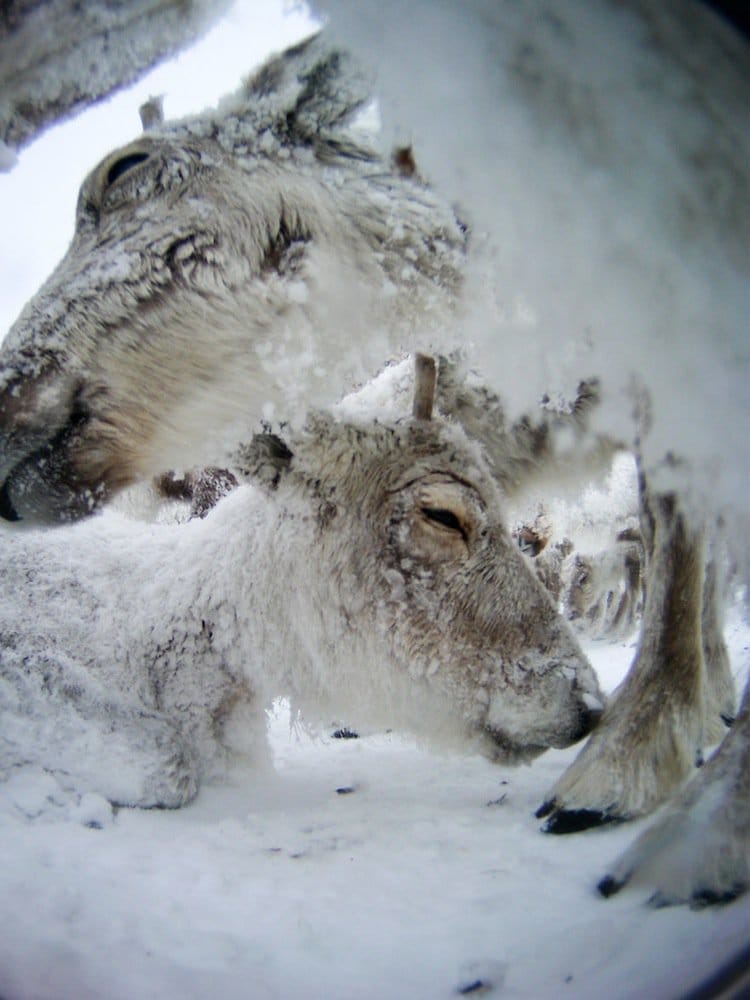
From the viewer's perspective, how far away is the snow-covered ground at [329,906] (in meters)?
1.13

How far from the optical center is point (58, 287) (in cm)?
232

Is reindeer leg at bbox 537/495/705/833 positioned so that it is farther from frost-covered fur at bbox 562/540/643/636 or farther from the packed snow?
frost-covered fur at bbox 562/540/643/636

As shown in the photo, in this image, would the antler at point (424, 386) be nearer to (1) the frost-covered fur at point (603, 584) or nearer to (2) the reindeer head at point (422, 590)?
(2) the reindeer head at point (422, 590)

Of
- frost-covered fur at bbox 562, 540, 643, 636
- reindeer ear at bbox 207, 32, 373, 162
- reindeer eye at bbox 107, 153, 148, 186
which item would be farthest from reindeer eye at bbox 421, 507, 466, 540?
frost-covered fur at bbox 562, 540, 643, 636

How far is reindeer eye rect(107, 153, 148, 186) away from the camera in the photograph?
7.88 ft

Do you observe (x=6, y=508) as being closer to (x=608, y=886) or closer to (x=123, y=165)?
(x=123, y=165)

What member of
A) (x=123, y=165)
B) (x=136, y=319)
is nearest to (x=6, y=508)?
(x=136, y=319)

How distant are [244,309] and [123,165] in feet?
2.40

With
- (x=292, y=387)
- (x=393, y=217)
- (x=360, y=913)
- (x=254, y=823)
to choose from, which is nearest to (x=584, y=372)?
(x=393, y=217)

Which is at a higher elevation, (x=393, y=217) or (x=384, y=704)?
(x=393, y=217)

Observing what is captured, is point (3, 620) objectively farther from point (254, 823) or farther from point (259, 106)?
point (259, 106)

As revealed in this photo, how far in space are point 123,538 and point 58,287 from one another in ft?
4.97

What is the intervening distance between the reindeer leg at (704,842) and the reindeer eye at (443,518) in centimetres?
143

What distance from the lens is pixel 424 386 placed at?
305 centimetres
